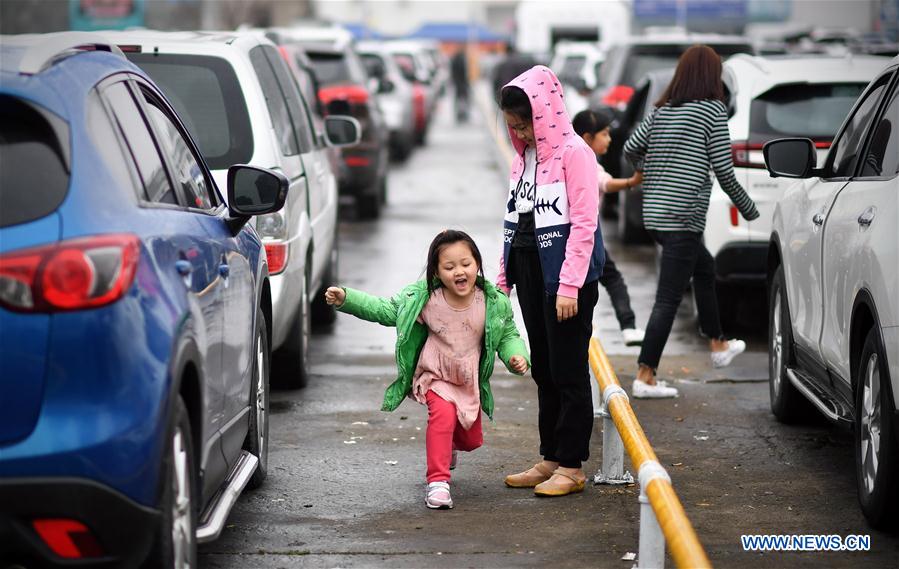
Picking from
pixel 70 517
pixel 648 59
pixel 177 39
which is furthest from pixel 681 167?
pixel 648 59

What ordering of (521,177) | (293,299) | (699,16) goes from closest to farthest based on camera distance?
(521,177) → (293,299) → (699,16)

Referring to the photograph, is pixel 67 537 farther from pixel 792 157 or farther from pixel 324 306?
pixel 324 306

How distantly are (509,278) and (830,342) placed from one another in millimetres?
1391

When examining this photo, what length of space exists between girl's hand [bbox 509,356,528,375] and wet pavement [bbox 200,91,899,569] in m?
0.58

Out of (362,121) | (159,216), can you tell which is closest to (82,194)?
(159,216)

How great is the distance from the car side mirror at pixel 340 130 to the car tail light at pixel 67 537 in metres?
7.47

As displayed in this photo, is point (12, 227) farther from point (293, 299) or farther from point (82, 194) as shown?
point (293, 299)

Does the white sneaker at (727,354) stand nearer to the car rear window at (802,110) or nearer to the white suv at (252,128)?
the car rear window at (802,110)

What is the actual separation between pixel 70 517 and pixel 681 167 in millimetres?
4929

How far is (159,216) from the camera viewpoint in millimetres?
4410

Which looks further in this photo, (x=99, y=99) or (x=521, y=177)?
(x=521, y=177)

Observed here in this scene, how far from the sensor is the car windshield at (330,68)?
1753cm

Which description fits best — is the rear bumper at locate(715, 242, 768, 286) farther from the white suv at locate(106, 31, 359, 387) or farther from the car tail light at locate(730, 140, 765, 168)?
the white suv at locate(106, 31, 359, 387)

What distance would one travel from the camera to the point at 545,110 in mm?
6008
